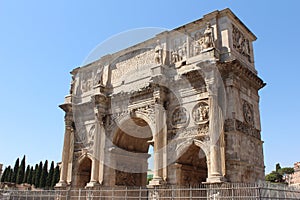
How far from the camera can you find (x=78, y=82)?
18.4 m

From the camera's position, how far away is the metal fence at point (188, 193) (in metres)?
8.63

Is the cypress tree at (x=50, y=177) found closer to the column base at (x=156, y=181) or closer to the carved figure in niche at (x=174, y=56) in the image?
the column base at (x=156, y=181)

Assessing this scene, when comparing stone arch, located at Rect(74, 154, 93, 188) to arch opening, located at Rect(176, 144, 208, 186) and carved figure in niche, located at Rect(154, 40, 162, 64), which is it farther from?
carved figure in niche, located at Rect(154, 40, 162, 64)

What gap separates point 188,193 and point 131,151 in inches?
200

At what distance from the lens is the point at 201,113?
39.6ft

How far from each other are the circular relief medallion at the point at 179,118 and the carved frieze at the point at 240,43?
11.4 feet

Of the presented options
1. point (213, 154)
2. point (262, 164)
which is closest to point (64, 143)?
point (213, 154)

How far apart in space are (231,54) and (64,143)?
1026 centimetres

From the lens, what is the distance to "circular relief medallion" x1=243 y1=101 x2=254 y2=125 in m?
12.4

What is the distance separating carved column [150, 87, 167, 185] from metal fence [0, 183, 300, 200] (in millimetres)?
553

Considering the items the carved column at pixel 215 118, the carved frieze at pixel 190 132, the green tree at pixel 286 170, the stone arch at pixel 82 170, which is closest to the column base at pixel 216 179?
the carved column at pixel 215 118

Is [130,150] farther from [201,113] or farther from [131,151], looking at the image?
[201,113]

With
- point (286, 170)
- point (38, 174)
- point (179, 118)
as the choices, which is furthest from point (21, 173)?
point (286, 170)

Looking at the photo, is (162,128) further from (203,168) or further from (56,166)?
(56,166)
